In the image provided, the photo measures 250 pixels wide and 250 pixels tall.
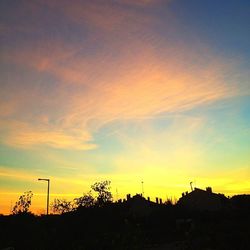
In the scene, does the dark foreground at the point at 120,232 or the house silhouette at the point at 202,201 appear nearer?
the dark foreground at the point at 120,232

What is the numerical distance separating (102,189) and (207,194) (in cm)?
2115

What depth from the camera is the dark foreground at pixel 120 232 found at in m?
21.1

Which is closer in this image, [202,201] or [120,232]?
[120,232]

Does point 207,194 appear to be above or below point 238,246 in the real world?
above

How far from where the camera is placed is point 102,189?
62.2 m

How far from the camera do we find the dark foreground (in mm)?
21141

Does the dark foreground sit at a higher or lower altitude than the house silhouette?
lower

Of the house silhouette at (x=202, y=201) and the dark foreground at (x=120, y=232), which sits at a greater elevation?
the house silhouette at (x=202, y=201)

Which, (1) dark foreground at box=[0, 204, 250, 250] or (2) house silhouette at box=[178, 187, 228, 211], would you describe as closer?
(1) dark foreground at box=[0, 204, 250, 250]

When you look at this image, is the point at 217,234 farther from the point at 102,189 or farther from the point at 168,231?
the point at 102,189

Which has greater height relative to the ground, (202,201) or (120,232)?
(202,201)

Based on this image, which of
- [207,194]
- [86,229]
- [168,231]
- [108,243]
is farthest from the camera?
[207,194]

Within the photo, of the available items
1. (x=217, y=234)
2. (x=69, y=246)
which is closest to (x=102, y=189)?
(x=69, y=246)

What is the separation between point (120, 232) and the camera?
3130 cm
